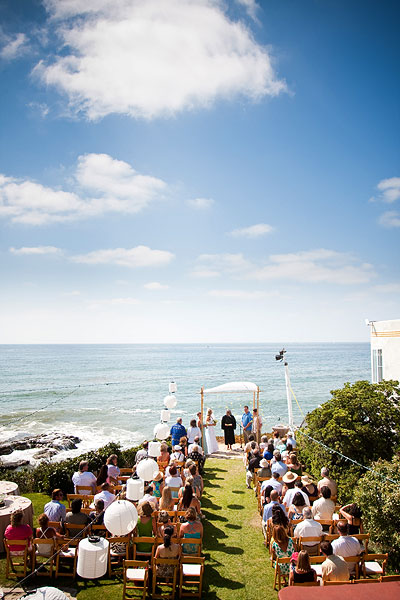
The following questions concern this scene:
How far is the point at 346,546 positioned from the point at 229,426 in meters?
9.82

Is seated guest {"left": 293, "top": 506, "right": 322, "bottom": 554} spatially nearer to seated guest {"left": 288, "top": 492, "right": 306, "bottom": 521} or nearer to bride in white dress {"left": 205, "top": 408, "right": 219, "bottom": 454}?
seated guest {"left": 288, "top": 492, "right": 306, "bottom": 521}

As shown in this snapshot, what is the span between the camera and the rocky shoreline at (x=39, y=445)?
2459 centimetres

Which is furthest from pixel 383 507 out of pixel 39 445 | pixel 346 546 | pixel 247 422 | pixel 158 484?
pixel 39 445

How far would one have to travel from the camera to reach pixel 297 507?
7.87 m

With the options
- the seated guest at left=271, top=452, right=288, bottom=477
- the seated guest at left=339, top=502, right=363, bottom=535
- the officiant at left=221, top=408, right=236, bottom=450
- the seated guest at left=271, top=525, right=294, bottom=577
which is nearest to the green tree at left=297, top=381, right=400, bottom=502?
the seated guest at left=271, top=452, right=288, bottom=477

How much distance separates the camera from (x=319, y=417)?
11.2 m

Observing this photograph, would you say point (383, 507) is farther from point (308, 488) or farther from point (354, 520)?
point (308, 488)

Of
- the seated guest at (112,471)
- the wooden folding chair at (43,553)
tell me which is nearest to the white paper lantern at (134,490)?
the wooden folding chair at (43,553)

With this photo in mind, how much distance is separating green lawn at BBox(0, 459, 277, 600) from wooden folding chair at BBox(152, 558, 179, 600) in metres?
0.57

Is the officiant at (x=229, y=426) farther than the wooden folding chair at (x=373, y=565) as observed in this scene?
Yes

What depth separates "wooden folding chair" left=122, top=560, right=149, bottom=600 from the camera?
6.18 metres

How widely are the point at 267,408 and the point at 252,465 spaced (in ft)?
109

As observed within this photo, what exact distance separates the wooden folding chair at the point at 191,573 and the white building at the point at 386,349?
11084mm

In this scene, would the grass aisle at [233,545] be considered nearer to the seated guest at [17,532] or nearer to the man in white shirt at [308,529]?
the man in white shirt at [308,529]
